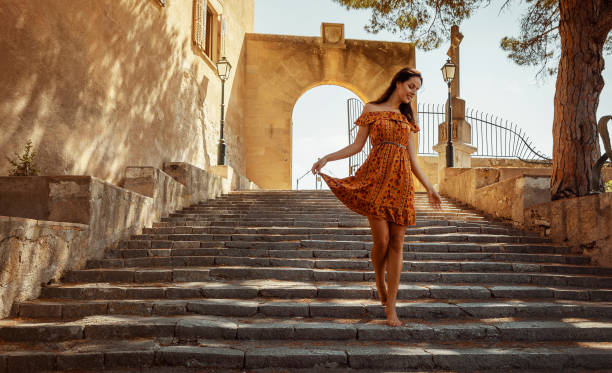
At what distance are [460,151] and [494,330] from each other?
779 centimetres

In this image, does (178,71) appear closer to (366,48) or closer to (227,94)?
(227,94)

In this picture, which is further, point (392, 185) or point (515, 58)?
point (515, 58)

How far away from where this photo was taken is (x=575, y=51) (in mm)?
5812

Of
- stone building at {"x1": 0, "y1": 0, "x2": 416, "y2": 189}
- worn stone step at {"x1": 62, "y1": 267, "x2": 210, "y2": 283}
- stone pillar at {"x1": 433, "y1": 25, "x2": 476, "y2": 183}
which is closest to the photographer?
worn stone step at {"x1": 62, "y1": 267, "x2": 210, "y2": 283}

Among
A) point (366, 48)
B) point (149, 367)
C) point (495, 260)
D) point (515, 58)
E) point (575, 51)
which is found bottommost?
point (149, 367)

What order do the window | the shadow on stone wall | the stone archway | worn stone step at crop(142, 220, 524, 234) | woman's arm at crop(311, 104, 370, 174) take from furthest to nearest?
the stone archway → the window → worn stone step at crop(142, 220, 524, 234) → the shadow on stone wall → woman's arm at crop(311, 104, 370, 174)

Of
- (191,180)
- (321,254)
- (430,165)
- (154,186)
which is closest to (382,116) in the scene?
(321,254)

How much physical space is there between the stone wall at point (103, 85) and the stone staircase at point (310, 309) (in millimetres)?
1797

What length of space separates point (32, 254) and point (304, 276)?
2394mm

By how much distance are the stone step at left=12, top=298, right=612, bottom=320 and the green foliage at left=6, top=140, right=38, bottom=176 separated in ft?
6.37

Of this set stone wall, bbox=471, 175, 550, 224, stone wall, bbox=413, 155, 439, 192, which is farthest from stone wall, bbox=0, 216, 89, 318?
stone wall, bbox=413, 155, 439, 192

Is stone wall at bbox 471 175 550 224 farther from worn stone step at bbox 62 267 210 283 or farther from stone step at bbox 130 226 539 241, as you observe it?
worn stone step at bbox 62 267 210 283

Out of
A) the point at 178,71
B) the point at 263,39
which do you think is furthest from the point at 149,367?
the point at 263,39

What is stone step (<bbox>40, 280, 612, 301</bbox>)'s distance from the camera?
3740 millimetres
